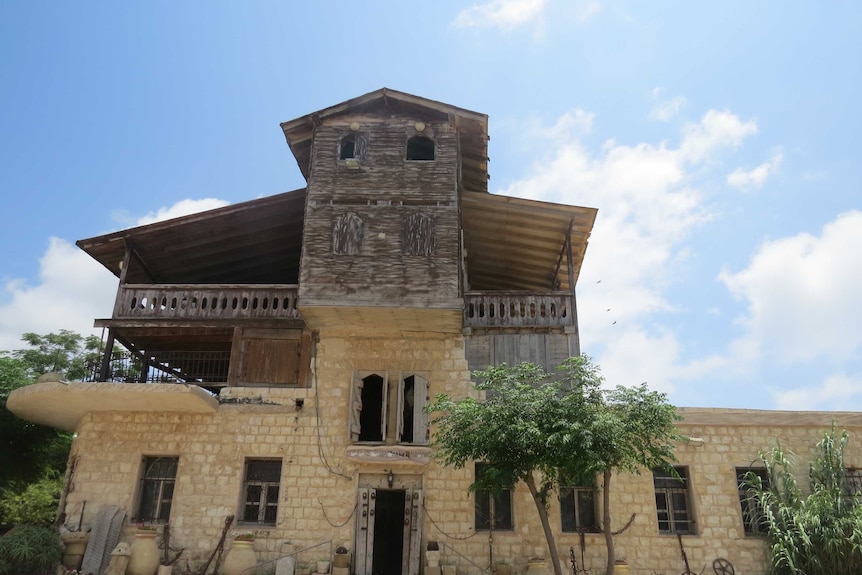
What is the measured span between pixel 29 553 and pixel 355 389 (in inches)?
275

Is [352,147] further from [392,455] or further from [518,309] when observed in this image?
[392,455]

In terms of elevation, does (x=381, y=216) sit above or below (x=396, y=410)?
above

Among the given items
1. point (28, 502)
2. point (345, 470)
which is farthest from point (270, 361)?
point (28, 502)

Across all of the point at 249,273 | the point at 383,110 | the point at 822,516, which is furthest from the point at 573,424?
the point at 249,273

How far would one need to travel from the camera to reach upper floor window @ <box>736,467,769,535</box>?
13094 millimetres

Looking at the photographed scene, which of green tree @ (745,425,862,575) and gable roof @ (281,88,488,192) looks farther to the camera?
gable roof @ (281,88,488,192)

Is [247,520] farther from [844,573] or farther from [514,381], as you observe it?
[844,573]

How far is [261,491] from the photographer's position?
13.7 m

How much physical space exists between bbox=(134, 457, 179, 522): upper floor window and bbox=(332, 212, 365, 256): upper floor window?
5.96 m

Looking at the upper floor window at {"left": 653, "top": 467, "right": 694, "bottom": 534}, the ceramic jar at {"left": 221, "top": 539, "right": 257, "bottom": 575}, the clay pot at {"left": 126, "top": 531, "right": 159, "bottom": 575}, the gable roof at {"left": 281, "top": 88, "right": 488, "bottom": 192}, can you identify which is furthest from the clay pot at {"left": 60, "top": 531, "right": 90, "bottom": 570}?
the upper floor window at {"left": 653, "top": 467, "right": 694, "bottom": 534}

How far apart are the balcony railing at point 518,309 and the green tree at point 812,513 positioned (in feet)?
17.1

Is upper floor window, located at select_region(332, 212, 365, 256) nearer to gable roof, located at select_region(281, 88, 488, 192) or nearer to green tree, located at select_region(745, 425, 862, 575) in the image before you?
gable roof, located at select_region(281, 88, 488, 192)

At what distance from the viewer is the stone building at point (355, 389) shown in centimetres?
1315

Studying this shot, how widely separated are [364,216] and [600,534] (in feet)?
28.3
